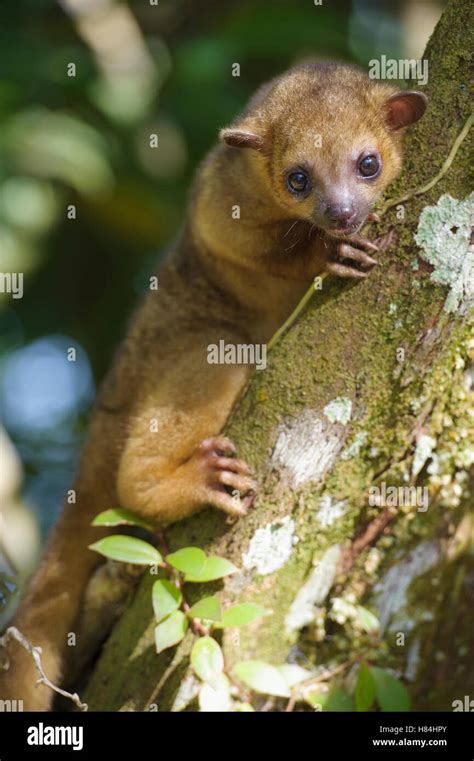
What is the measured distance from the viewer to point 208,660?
3393 millimetres

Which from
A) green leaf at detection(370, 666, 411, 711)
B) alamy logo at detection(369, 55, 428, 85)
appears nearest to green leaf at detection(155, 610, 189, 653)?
green leaf at detection(370, 666, 411, 711)

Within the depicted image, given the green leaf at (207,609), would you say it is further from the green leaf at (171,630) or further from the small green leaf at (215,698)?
the small green leaf at (215,698)

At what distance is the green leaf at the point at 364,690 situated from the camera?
11.7ft

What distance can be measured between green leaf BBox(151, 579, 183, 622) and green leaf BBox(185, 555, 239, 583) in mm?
133

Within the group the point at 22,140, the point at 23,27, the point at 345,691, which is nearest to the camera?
the point at 345,691

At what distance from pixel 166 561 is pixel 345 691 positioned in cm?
94

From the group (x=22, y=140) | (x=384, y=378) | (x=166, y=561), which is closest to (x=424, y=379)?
(x=384, y=378)

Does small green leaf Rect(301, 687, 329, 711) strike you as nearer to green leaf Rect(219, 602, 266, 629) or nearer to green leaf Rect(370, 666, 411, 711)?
green leaf Rect(370, 666, 411, 711)

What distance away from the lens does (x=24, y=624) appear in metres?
4.58

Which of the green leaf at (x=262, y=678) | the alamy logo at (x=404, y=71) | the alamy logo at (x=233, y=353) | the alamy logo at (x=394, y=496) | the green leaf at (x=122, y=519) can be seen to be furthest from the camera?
the alamy logo at (x=233, y=353)
